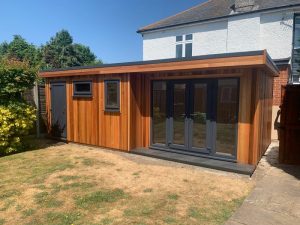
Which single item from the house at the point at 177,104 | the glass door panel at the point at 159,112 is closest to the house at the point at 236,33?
the house at the point at 177,104

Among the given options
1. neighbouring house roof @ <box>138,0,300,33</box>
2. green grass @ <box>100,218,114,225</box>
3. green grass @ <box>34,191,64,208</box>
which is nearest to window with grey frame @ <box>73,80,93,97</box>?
green grass @ <box>34,191,64,208</box>

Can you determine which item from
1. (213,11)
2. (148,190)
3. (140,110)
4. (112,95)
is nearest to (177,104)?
(140,110)

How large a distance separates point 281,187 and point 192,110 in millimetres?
3086

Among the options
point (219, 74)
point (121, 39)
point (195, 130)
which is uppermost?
point (121, 39)

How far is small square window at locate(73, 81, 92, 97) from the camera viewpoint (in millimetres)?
8648

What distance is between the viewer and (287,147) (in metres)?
6.77

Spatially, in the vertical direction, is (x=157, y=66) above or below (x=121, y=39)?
below

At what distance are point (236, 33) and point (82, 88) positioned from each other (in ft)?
30.5

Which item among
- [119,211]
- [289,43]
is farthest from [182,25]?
[119,211]

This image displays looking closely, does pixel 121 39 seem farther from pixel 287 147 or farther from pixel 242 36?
pixel 287 147

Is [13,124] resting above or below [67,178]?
above

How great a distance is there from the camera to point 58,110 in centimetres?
975

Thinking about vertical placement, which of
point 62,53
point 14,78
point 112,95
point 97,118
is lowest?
point 97,118

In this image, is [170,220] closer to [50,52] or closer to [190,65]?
[190,65]
